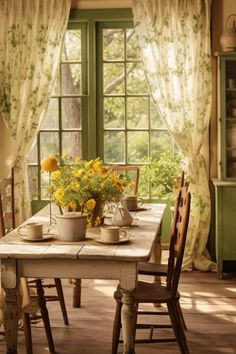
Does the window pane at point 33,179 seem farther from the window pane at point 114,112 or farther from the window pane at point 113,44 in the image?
the window pane at point 113,44

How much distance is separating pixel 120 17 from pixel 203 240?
2178 millimetres

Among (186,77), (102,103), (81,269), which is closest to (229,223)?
(186,77)

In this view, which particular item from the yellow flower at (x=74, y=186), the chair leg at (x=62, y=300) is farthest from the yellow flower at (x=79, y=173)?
the chair leg at (x=62, y=300)

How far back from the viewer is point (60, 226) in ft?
12.1

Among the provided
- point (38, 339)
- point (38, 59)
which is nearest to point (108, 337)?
point (38, 339)

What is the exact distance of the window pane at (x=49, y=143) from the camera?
664cm

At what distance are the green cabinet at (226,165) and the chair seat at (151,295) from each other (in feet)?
6.61

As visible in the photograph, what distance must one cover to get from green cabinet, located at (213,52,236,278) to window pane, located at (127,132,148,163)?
81 cm

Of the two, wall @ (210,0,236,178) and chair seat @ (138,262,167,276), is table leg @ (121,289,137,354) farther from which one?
wall @ (210,0,236,178)

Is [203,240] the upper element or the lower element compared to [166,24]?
lower

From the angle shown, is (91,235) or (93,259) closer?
(93,259)

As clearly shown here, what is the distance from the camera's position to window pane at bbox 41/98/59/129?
6.61 m

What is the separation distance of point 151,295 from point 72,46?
3.35 m

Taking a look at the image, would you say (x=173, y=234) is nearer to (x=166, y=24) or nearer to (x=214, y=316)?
(x=214, y=316)
